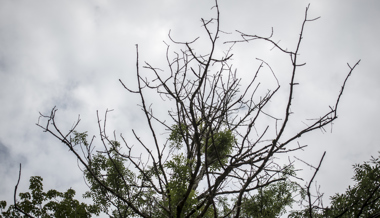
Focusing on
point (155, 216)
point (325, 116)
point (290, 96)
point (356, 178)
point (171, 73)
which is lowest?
point (155, 216)


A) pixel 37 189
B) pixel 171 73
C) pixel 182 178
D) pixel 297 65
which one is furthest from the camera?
pixel 37 189

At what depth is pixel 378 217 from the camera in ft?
5.90

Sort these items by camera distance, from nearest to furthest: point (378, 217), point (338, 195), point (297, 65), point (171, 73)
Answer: point (297, 65) → point (378, 217) → point (171, 73) → point (338, 195)

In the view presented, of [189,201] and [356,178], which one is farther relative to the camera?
[356,178]

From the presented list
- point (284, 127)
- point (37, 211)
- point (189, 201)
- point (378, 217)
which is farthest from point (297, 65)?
point (37, 211)

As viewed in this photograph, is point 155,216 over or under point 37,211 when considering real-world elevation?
under

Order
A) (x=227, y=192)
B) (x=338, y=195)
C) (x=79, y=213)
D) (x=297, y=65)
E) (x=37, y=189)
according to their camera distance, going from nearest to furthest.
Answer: (x=297, y=65)
(x=227, y=192)
(x=338, y=195)
(x=79, y=213)
(x=37, y=189)

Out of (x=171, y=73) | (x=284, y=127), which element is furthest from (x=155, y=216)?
(x=284, y=127)

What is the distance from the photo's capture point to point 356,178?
14.2 ft

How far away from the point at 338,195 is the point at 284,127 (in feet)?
11.7

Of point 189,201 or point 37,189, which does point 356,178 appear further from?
point 37,189

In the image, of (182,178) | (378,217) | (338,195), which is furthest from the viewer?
(338,195)

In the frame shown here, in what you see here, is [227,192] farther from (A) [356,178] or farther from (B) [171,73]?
(A) [356,178]

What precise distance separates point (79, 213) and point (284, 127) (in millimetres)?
6383
